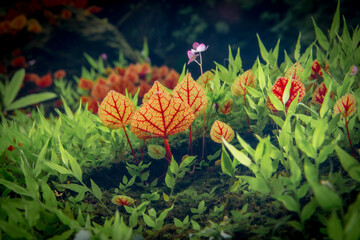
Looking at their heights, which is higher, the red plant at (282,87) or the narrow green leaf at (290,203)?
the red plant at (282,87)

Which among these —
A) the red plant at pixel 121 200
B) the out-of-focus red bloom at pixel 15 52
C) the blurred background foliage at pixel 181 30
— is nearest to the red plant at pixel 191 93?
the red plant at pixel 121 200

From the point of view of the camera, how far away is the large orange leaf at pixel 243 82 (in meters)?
0.84

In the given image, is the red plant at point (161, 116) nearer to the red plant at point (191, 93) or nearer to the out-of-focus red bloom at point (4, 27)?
the red plant at point (191, 93)

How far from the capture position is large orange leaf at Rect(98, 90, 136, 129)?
0.73 metres

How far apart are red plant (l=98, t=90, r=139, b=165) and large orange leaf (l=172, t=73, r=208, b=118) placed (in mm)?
157

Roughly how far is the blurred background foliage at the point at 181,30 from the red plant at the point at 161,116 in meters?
2.62

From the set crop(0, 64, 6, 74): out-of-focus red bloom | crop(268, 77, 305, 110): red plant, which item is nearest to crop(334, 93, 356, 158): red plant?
crop(268, 77, 305, 110): red plant

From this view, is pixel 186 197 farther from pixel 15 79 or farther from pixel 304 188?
pixel 15 79

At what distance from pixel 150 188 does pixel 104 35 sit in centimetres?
407

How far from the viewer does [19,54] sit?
390 centimetres

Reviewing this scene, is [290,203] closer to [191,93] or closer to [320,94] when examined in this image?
[191,93]

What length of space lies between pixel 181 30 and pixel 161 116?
168 inches

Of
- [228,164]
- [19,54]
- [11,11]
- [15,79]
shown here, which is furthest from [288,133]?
[11,11]

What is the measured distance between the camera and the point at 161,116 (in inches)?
27.4
